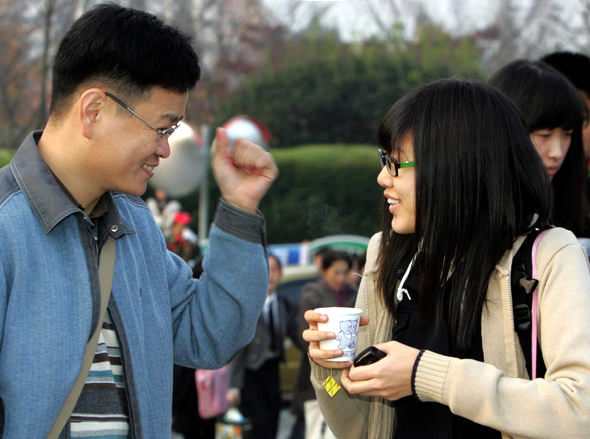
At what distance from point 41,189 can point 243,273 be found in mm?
654

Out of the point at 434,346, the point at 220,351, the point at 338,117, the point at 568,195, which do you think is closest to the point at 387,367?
the point at 434,346

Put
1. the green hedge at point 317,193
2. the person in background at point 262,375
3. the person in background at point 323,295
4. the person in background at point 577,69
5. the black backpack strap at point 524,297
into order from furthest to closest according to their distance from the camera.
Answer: the green hedge at point 317,193 < the person in background at point 262,375 < the person in background at point 323,295 < the person in background at point 577,69 < the black backpack strap at point 524,297

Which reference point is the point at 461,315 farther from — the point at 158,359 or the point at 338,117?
the point at 338,117

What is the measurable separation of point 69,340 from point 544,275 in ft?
4.18

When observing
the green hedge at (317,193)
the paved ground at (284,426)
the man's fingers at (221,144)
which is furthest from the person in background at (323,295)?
the green hedge at (317,193)

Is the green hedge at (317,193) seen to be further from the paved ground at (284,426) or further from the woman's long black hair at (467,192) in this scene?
the woman's long black hair at (467,192)

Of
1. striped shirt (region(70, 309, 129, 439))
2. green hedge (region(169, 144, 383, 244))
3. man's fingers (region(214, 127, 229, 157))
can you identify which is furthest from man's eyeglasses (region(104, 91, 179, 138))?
green hedge (region(169, 144, 383, 244))

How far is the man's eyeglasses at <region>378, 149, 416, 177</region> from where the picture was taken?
226cm

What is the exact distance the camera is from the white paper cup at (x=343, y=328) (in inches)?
85.0

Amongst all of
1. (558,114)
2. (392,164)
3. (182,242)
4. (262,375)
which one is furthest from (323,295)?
(392,164)

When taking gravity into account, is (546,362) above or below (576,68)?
below

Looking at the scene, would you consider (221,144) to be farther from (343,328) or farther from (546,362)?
(546,362)

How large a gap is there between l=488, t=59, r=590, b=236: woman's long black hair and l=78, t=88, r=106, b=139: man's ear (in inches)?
63.5

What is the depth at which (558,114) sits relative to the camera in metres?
2.97
